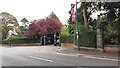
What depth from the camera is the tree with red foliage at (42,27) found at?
206 ft

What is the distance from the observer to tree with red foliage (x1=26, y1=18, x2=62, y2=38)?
6288 cm

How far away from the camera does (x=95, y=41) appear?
29.6m

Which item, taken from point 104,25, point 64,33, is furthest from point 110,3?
point 64,33

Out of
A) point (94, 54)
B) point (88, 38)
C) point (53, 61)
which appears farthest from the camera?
point (88, 38)

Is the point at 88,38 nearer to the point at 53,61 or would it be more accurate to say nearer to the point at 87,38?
A: the point at 87,38

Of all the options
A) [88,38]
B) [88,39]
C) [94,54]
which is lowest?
[94,54]

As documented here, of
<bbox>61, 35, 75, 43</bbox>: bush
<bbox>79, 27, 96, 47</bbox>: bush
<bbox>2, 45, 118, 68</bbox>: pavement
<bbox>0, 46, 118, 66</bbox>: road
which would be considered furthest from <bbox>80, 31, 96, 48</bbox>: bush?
<bbox>61, 35, 75, 43</bbox>: bush

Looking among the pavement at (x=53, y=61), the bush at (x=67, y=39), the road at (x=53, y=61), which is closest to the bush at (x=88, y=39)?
the pavement at (x=53, y=61)

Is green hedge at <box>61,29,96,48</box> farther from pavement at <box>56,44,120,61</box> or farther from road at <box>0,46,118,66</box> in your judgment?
road at <box>0,46,118,66</box>

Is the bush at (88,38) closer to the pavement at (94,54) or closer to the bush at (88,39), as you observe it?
the bush at (88,39)

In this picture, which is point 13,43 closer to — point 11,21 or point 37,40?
point 37,40

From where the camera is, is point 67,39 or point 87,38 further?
point 67,39

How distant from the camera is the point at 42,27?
63375 mm

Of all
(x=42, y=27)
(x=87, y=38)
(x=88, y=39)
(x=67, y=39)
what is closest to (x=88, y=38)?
(x=88, y=39)
